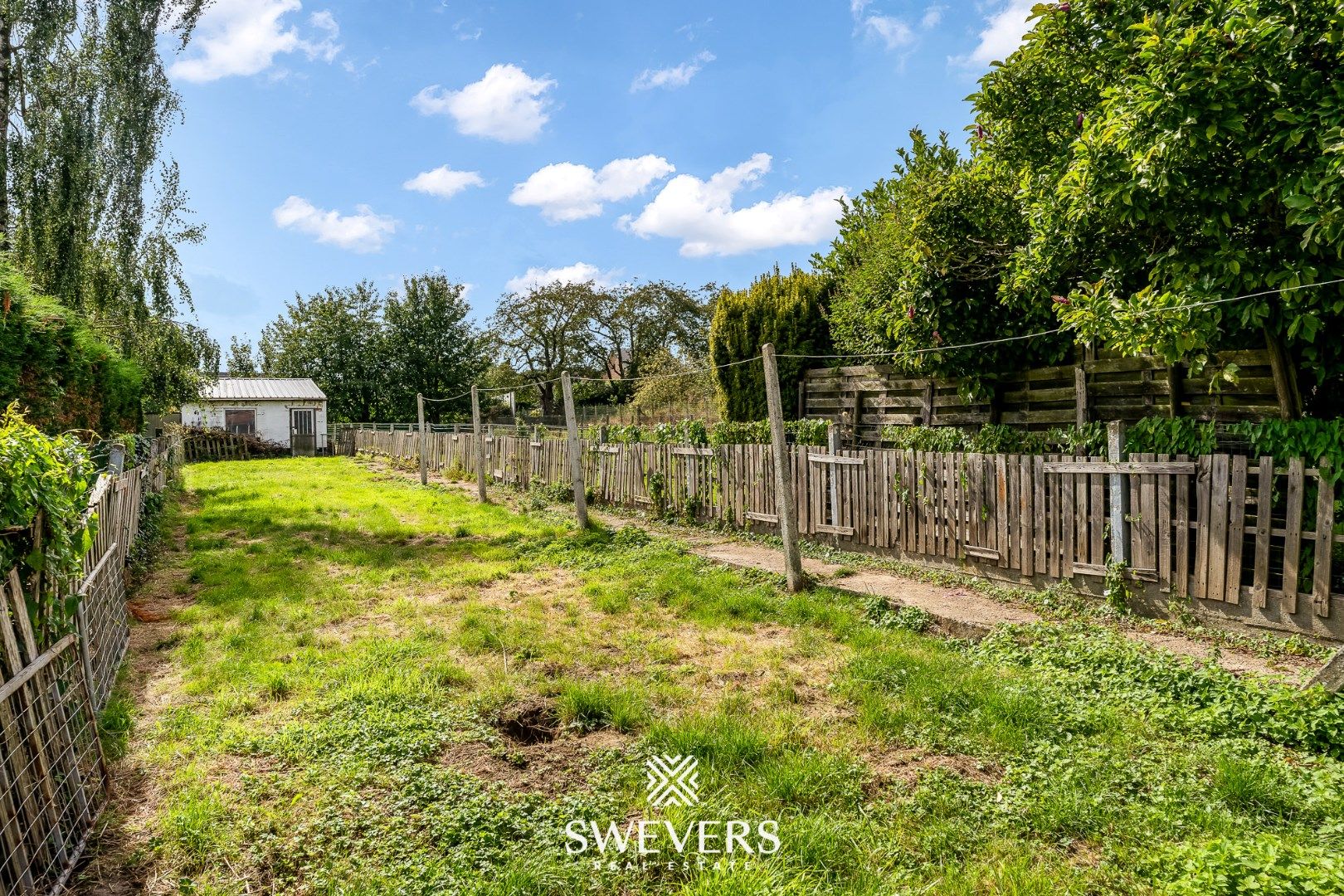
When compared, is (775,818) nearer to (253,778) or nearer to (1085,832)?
(1085,832)

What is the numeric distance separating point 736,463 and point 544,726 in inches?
246

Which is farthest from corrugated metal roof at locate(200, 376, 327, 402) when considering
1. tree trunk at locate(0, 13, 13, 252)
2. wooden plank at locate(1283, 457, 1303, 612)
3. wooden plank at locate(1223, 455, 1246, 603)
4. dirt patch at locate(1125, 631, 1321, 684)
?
wooden plank at locate(1283, 457, 1303, 612)

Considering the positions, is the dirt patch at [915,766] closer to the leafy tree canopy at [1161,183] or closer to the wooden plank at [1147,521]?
the wooden plank at [1147,521]

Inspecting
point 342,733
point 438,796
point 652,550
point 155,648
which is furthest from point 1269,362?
point 155,648

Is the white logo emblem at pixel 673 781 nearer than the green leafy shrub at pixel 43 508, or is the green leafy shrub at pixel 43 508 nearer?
the green leafy shrub at pixel 43 508

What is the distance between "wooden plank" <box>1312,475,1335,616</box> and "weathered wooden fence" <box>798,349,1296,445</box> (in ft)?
4.07

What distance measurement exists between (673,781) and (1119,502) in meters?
4.81

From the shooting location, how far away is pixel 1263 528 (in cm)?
525

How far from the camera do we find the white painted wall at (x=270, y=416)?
101 feet

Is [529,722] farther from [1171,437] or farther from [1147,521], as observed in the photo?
[1171,437]

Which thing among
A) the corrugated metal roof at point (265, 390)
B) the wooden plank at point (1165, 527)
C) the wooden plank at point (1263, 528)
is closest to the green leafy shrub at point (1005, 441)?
the wooden plank at point (1165, 527)

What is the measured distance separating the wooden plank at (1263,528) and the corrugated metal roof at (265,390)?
3536cm

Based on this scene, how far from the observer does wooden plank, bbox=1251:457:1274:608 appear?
17.1 ft

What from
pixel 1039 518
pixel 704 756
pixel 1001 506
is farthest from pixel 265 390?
pixel 704 756
